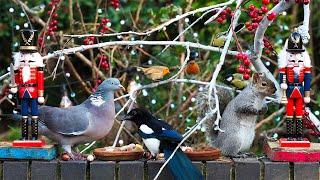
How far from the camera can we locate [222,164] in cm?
372

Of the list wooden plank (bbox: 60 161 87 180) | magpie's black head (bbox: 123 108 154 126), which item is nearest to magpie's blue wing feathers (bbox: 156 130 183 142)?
magpie's black head (bbox: 123 108 154 126)

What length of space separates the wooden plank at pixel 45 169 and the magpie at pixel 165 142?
0.40 meters

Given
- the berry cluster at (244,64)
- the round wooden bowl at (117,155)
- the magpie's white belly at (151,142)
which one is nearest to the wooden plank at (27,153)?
the round wooden bowl at (117,155)

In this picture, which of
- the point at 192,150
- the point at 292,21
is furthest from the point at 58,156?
the point at 292,21

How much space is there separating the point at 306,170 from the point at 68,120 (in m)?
1.10

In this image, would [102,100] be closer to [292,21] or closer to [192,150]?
[192,150]

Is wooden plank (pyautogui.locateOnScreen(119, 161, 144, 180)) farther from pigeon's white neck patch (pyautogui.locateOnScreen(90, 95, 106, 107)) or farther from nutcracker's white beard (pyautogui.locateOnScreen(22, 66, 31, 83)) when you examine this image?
nutcracker's white beard (pyautogui.locateOnScreen(22, 66, 31, 83))

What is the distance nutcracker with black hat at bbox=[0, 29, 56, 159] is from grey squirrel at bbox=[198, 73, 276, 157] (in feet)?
2.74

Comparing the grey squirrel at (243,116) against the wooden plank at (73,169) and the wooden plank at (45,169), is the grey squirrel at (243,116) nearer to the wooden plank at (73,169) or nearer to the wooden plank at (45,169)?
the wooden plank at (73,169)

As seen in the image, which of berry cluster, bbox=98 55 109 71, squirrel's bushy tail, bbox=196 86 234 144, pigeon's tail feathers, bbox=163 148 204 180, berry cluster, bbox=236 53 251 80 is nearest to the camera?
pigeon's tail feathers, bbox=163 148 204 180

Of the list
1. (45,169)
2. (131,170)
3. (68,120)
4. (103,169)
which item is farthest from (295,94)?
(45,169)

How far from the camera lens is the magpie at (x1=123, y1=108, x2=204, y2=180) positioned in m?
3.61

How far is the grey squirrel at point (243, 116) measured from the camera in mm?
3895

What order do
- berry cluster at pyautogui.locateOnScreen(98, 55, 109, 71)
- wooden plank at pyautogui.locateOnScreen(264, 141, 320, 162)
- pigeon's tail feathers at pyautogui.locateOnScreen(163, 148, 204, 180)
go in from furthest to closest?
berry cluster at pyautogui.locateOnScreen(98, 55, 109, 71) < wooden plank at pyautogui.locateOnScreen(264, 141, 320, 162) < pigeon's tail feathers at pyautogui.locateOnScreen(163, 148, 204, 180)
